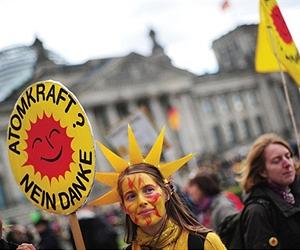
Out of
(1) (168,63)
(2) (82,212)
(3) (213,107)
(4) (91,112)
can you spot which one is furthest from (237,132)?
(2) (82,212)

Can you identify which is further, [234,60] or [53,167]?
[234,60]

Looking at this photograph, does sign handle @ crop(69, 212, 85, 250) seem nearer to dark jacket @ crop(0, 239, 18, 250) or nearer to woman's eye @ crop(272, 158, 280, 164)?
dark jacket @ crop(0, 239, 18, 250)

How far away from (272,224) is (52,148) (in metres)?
1.34

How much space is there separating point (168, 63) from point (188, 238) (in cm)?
5288

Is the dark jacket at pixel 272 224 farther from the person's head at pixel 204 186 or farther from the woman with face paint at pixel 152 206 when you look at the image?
the person's head at pixel 204 186

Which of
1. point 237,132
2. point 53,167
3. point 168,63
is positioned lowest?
point 237,132

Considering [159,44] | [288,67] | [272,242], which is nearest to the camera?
[272,242]

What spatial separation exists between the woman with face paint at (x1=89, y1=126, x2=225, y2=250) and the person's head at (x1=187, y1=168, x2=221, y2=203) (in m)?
2.21

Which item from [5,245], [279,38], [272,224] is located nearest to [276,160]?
[272,224]

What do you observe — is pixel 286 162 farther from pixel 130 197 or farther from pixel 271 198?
pixel 130 197

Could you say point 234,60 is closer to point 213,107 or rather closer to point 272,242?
point 213,107

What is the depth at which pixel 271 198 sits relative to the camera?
3.36 metres

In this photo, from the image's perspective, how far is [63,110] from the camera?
2.67 metres

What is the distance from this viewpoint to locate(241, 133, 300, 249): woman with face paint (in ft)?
10.7
